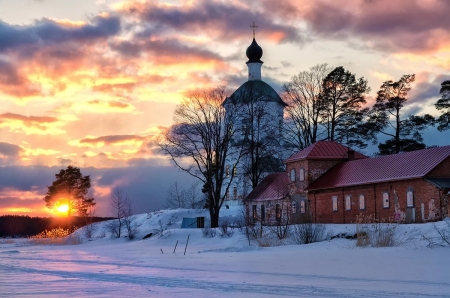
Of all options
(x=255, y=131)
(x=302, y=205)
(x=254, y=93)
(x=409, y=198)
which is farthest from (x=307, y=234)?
(x=254, y=93)

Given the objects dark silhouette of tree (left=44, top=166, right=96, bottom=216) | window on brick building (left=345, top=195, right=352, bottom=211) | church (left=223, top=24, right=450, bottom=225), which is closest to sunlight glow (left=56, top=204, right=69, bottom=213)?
dark silhouette of tree (left=44, top=166, right=96, bottom=216)

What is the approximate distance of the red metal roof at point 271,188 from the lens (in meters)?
50.5

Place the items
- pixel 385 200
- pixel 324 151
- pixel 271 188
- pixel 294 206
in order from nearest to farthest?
pixel 385 200 → pixel 324 151 → pixel 294 206 → pixel 271 188

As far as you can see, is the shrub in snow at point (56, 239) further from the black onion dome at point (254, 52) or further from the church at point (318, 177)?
the black onion dome at point (254, 52)

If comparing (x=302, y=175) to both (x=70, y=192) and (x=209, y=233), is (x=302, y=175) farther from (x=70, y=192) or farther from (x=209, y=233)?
(x=70, y=192)

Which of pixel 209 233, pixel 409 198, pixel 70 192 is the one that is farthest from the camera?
pixel 70 192

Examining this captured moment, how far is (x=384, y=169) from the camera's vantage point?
4094cm

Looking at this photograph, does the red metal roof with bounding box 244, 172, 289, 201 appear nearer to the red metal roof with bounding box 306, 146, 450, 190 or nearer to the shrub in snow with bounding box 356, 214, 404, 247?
the red metal roof with bounding box 306, 146, 450, 190

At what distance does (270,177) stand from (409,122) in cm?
1237

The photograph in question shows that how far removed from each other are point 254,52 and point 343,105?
13.4 meters

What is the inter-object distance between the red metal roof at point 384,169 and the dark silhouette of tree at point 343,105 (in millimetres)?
8658

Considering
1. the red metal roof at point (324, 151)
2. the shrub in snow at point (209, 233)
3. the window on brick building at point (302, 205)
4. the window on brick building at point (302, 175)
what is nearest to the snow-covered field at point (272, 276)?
the shrub in snow at point (209, 233)

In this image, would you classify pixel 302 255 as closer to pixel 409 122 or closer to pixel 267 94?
pixel 409 122

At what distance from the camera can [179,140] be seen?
50.3 meters
